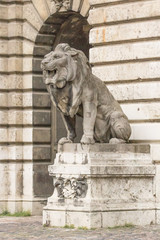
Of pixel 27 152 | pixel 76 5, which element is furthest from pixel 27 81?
pixel 76 5

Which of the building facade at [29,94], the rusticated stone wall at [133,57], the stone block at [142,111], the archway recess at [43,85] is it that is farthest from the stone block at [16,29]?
the stone block at [142,111]

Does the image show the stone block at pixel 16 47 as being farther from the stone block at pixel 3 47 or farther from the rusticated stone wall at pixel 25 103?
the stone block at pixel 3 47

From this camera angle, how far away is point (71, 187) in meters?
16.2

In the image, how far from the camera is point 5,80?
69.4ft

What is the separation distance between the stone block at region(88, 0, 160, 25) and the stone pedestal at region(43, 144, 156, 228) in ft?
8.78

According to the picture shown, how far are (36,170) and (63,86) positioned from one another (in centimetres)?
481

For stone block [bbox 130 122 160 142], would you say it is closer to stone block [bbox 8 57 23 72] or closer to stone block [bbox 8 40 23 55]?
stone block [bbox 8 57 23 72]

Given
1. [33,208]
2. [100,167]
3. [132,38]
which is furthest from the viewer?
[33,208]

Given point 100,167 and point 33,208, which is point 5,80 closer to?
point 33,208

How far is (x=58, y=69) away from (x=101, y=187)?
7.62 feet

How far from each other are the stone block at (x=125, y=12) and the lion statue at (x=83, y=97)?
1.57 meters

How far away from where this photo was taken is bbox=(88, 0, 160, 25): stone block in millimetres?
17328

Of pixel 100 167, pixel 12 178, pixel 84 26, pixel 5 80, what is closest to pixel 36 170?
pixel 12 178

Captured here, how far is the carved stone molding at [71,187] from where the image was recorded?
16.1 metres
